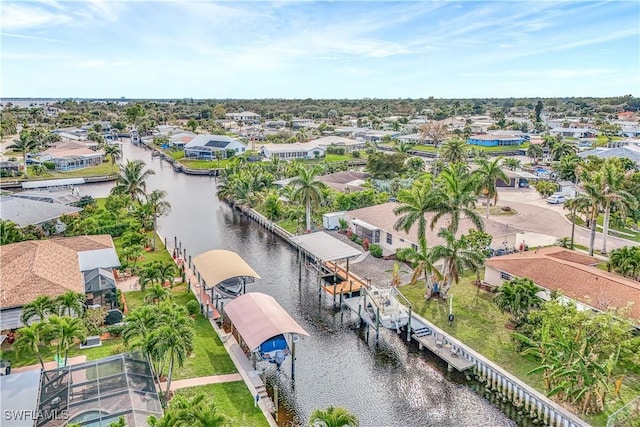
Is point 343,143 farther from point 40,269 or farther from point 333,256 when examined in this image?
point 40,269

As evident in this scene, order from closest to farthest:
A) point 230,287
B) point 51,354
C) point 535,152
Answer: point 51,354, point 230,287, point 535,152

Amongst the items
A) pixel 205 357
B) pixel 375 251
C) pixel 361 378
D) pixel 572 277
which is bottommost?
pixel 361 378

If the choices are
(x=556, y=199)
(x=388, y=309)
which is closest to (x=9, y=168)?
(x=388, y=309)

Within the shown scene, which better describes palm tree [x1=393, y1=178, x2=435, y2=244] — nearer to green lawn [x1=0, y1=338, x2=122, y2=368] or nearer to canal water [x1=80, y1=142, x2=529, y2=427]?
canal water [x1=80, y1=142, x2=529, y2=427]

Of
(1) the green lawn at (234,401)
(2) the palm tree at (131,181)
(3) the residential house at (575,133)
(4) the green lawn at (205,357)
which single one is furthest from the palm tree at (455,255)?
(3) the residential house at (575,133)

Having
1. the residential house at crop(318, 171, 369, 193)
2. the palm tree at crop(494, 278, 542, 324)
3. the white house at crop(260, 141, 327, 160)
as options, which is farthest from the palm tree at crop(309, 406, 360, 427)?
the white house at crop(260, 141, 327, 160)

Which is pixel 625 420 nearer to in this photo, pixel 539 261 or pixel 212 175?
pixel 539 261

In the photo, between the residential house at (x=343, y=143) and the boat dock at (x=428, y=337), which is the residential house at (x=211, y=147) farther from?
the boat dock at (x=428, y=337)
